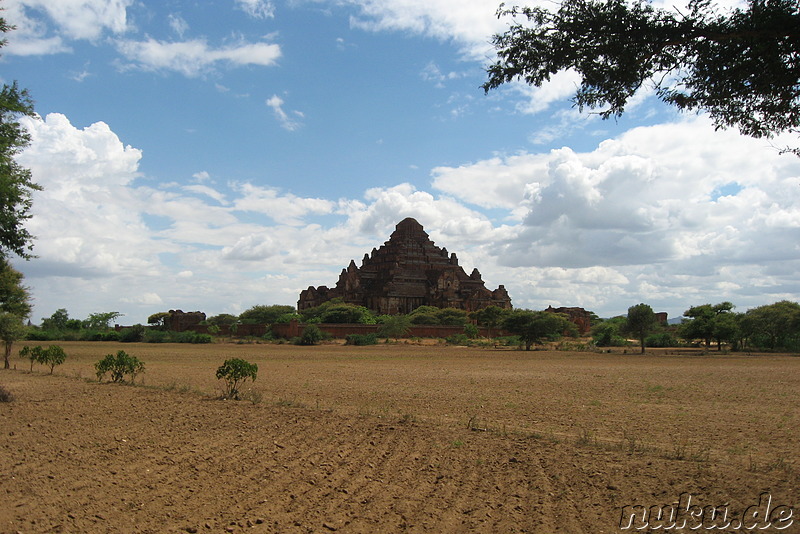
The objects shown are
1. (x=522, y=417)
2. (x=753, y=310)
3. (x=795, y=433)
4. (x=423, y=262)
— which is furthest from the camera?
(x=423, y=262)

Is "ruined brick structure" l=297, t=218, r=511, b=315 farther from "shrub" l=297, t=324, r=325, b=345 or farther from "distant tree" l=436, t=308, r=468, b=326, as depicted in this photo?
"shrub" l=297, t=324, r=325, b=345

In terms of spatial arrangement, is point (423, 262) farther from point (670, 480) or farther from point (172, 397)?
point (670, 480)

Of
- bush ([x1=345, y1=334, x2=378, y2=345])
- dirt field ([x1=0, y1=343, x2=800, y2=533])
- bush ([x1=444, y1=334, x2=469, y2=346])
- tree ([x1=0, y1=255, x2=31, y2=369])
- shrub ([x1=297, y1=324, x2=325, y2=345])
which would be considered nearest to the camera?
dirt field ([x1=0, y1=343, x2=800, y2=533])

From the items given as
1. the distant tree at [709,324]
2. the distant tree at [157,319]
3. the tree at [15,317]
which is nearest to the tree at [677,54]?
the tree at [15,317]

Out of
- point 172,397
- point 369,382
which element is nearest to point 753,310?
point 369,382

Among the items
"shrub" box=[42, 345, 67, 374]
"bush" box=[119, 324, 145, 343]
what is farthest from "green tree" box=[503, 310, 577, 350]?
"bush" box=[119, 324, 145, 343]

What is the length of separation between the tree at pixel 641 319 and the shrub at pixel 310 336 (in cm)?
2966

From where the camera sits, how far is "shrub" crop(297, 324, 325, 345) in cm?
6028

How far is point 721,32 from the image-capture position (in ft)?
22.3

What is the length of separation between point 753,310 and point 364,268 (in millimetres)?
58142

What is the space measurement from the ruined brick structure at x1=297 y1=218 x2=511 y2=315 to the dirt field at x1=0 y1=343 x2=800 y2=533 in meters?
69.6

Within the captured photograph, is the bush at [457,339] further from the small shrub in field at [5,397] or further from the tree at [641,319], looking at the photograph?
the small shrub in field at [5,397]

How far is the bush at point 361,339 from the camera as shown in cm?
5909

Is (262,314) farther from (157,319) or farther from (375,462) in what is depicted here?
(375,462)
